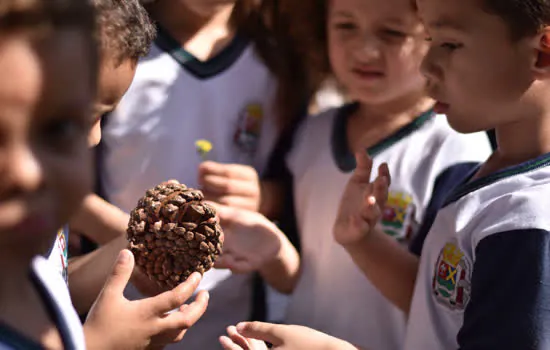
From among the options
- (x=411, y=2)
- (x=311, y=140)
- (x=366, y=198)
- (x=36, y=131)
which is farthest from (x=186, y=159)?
(x=36, y=131)

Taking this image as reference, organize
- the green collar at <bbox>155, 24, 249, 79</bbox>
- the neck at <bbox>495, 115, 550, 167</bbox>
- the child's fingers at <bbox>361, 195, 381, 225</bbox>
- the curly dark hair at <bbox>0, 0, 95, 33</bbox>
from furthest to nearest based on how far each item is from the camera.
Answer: the green collar at <bbox>155, 24, 249, 79</bbox>, the child's fingers at <bbox>361, 195, 381, 225</bbox>, the neck at <bbox>495, 115, 550, 167</bbox>, the curly dark hair at <bbox>0, 0, 95, 33</bbox>

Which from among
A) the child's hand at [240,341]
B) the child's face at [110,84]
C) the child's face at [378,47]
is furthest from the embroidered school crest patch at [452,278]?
the child's face at [110,84]

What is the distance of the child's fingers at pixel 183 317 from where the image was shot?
69cm

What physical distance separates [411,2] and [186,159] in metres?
0.46

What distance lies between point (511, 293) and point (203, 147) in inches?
23.7

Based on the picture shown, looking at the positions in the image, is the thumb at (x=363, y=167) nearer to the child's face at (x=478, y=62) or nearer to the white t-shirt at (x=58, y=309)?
the child's face at (x=478, y=62)

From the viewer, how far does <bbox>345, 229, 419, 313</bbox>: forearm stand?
3.16 ft

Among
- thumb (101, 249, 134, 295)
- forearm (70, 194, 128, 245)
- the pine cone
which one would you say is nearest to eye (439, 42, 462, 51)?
the pine cone

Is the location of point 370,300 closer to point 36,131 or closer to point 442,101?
point 442,101

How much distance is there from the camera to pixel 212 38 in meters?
1.18

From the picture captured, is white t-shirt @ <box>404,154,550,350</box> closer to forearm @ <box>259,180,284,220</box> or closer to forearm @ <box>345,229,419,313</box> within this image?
forearm @ <box>345,229,419,313</box>

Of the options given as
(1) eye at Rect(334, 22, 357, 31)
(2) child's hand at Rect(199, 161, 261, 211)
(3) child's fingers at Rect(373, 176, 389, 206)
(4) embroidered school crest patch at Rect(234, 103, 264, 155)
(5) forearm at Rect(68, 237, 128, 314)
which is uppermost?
(1) eye at Rect(334, 22, 357, 31)

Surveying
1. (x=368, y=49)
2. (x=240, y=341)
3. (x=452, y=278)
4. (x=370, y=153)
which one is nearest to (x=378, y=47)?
(x=368, y=49)

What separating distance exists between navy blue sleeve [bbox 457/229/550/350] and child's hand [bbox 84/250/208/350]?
321 mm
